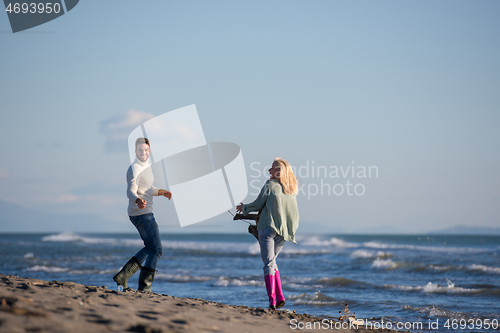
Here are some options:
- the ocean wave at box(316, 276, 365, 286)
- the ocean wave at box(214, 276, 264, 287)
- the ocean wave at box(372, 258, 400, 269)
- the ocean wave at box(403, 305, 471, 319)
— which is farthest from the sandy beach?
the ocean wave at box(372, 258, 400, 269)

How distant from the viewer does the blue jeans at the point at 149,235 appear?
4574mm

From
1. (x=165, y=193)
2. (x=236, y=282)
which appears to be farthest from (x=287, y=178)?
(x=236, y=282)

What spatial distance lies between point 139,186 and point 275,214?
1.60 m

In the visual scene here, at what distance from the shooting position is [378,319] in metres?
6.70

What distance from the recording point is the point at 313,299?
28.4 ft

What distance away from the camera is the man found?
4.55 meters

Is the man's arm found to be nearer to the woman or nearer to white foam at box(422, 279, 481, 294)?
the woman

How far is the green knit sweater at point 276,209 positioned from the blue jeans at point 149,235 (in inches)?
42.8

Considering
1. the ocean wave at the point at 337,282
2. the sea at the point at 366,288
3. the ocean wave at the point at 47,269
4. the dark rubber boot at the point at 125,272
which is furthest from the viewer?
the ocean wave at the point at 47,269

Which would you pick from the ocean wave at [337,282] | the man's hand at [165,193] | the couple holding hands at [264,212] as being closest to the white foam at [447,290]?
the ocean wave at [337,282]

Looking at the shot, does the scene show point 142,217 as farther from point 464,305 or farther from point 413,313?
point 464,305

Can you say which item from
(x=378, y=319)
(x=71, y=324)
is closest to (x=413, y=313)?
(x=378, y=319)

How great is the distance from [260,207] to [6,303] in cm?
254

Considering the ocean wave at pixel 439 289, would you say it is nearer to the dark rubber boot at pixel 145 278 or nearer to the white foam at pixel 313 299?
the white foam at pixel 313 299
